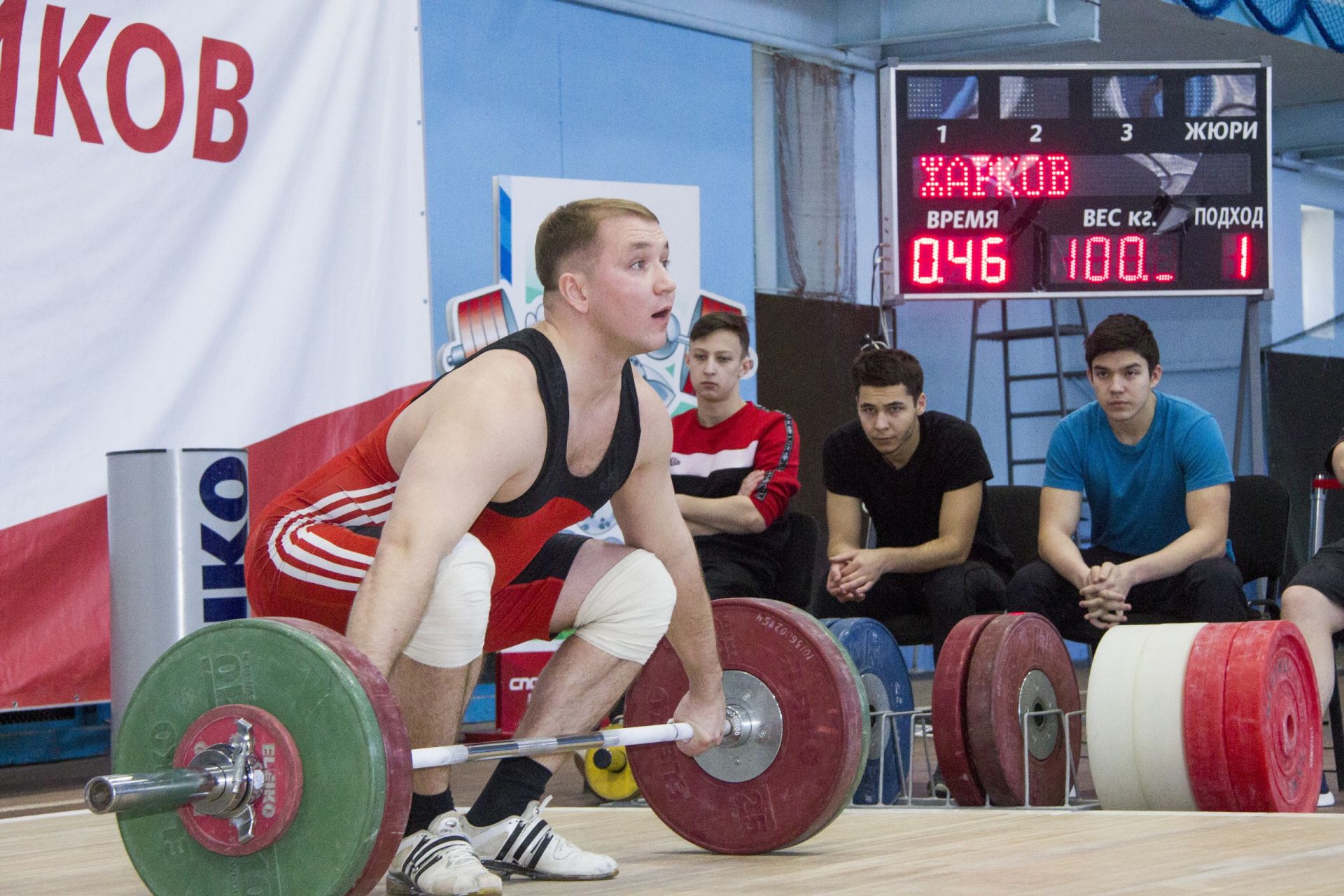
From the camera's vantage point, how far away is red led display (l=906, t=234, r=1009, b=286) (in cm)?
484

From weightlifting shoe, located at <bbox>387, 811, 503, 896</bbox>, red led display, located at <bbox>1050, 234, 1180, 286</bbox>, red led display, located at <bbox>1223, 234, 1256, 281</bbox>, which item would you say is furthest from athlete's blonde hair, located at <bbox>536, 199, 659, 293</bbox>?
red led display, located at <bbox>1223, 234, 1256, 281</bbox>

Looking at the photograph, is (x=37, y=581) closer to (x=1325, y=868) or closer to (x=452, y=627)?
(x=452, y=627)

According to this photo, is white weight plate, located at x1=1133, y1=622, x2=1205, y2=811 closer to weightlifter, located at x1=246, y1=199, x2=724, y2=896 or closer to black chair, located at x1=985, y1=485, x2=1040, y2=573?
weightlifter, located at x1=246, y1=199, x2=724, y2=896

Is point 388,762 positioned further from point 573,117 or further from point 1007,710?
point 573,117

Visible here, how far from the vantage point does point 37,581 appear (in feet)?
10.0

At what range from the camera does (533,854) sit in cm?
183

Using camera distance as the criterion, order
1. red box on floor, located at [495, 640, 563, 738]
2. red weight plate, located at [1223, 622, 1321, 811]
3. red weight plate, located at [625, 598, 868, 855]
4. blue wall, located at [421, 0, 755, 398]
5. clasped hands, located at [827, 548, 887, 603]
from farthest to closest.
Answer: blue wall, located at [421, 0, 755, 398] → red box on floor, located at [495, 640, 563, 738] → clasped hands, located at [827, 548, 887, 603] → red weight plate, located at [1223, 622, 1321, 811] → red weight plate, located at [625, 598, 868, 855]

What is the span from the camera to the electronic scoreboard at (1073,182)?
4.82m

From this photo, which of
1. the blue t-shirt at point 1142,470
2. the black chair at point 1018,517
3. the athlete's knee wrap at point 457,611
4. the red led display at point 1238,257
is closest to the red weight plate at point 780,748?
the athlete's knee wrap at point 457,611

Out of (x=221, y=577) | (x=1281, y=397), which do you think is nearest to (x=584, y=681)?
(x=221, y=577)

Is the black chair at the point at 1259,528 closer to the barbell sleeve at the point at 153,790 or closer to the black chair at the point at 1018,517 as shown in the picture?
the black chair at the point at 1018,517

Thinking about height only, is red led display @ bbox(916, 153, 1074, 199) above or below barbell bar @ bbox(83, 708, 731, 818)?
above

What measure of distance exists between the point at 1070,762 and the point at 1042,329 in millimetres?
3345

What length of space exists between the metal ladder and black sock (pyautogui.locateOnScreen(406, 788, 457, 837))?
13.2 feet
